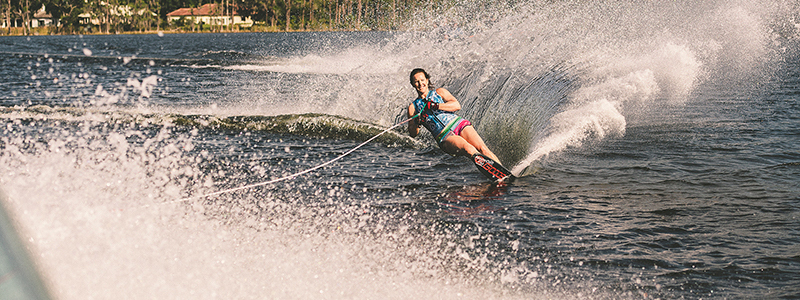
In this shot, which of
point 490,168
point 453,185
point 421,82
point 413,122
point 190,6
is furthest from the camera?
point 190,6

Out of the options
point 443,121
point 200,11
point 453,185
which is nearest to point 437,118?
point 443,121

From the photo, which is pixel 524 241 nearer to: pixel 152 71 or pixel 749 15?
pixel 749 15

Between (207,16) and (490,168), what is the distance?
383ft

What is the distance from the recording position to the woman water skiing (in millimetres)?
7645

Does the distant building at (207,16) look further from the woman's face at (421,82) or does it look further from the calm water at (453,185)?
the woman's face at (421,82)

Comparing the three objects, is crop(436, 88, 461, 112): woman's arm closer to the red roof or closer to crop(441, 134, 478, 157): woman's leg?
crop(441, 134, 478, 157): woman's leg

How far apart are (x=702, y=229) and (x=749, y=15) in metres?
22.6

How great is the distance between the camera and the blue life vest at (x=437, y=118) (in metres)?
7.77

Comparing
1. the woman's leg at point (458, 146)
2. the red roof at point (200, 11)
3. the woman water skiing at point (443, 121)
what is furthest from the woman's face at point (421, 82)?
the red roof at point (200, 11)

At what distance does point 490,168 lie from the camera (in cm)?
738

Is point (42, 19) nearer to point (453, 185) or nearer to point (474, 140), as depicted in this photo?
point (474, 140)

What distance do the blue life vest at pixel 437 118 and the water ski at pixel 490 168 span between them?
593 mm

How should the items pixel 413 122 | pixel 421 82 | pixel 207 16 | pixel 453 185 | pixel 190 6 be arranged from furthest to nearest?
pixel 207 16 < pixel 190 6 < pixel 413 122 < pixel 421 82 < pixel 453 185

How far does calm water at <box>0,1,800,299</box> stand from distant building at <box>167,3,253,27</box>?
3906 inches
